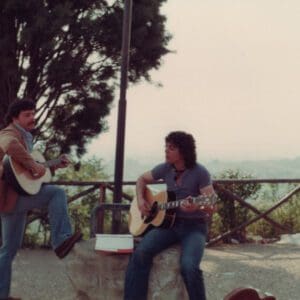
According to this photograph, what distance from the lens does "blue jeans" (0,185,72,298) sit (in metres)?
5.59

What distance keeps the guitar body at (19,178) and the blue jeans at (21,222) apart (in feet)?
0.23

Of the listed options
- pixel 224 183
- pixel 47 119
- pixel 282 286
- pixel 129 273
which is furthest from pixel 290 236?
pixel 129 273

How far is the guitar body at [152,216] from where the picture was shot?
17.6ft

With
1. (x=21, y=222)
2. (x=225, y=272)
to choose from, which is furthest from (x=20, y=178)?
(x=225, y=272)

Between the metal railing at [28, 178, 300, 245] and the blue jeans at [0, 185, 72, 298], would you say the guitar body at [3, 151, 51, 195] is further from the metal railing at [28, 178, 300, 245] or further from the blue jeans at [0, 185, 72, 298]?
the metal railing at [28, 178, 300, 245]

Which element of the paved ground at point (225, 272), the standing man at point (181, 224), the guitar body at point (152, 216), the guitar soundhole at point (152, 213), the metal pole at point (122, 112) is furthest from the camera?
the metal pole at point (122, 112)

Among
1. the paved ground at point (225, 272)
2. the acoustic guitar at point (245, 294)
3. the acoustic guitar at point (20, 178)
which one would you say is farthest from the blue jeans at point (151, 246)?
the acoustic guitar at point (245, 294)

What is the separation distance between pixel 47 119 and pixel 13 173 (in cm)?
563

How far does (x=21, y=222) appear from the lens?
18.6 ft

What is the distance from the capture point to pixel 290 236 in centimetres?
1098

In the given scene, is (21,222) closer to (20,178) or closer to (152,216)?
(20,178)

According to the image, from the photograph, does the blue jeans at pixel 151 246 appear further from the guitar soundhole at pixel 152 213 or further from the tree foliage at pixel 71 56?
the tree foliage at pixel 71 56

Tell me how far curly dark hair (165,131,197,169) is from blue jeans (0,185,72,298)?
1080 millimetres

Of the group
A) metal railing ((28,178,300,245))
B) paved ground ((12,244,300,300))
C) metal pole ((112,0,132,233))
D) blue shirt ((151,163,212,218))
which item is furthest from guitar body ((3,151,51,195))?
metal railing ((28,178,300,245))
